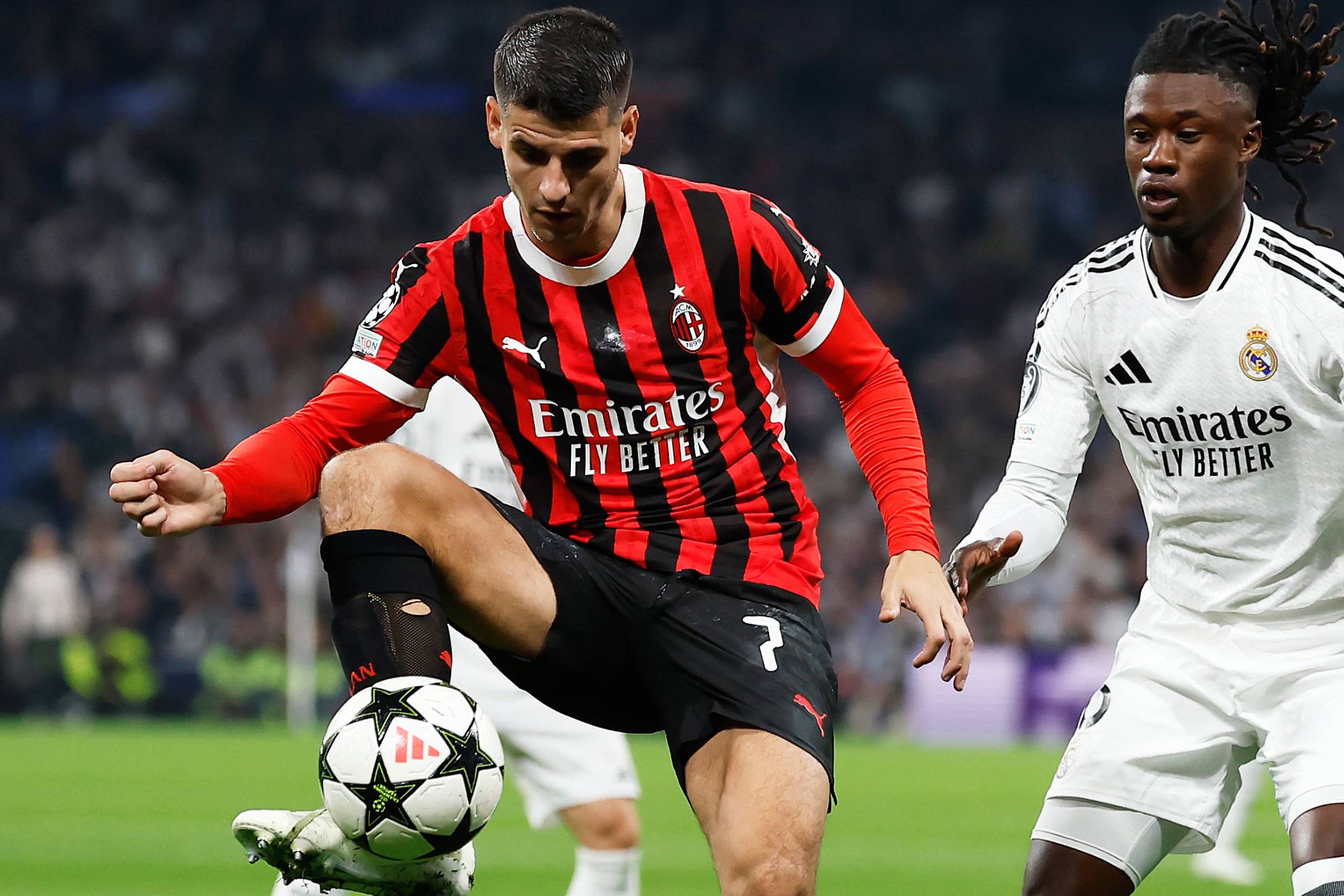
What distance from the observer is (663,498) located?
4375 millimetres

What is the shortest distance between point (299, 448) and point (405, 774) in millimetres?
899

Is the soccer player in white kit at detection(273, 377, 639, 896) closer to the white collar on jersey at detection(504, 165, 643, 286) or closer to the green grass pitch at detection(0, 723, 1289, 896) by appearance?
the green grass pitch at detection(0, 723, 1289, 896)

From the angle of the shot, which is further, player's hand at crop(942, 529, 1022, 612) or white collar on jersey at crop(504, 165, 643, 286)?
white collar on jersey at crop(504, 165, 643, 286)

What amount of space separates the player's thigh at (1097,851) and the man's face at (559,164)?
1.60 meters

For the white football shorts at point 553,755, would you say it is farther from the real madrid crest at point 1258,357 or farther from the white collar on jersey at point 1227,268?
the real madrid crest at point 1258,357

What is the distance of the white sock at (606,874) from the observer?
223 inches

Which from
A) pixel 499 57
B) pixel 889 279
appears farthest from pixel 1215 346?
pixel 889 279

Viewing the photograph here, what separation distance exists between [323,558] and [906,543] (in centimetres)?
120

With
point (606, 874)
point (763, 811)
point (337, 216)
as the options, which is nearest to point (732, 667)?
point (763, 811)

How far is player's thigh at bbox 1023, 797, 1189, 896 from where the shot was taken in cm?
404

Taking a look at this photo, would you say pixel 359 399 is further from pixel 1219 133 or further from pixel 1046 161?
pixel 1046 161

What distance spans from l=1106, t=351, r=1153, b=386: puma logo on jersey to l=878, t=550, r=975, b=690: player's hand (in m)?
0.59

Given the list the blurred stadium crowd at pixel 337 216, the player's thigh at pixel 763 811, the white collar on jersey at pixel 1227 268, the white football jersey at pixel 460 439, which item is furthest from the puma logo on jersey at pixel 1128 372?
the blurred stadium crowd at pixel 337 216

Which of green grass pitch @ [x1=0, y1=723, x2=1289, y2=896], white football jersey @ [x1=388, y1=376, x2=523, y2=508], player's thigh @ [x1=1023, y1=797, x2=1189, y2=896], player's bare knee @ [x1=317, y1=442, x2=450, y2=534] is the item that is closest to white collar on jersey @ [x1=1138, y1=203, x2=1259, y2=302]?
player's thigh @ [x1=1023, y1=797, x2=1189, y2=896]
